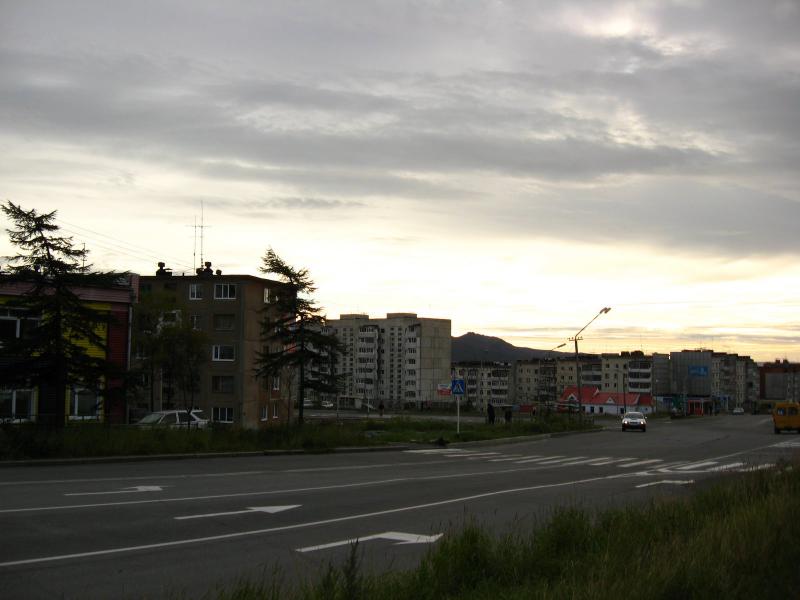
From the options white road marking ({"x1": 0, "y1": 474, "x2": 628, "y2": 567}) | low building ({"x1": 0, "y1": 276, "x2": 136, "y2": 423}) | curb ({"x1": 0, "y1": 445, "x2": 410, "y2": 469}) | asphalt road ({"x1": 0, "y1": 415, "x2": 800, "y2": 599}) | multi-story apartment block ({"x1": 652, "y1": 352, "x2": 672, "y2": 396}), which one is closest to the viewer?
asphalt road ({"x1": 0, "y1": 415, "x2": 800, "y2": 599})

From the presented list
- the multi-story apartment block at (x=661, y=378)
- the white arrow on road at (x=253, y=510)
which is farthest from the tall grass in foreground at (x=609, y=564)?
the multi-story apartment block at (x=661, y=378)

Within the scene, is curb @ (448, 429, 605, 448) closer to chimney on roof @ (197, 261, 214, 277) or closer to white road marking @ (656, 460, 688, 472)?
white road marking @ (656, 460, 688, 472)

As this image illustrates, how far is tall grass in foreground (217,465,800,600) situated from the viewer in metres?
6.03

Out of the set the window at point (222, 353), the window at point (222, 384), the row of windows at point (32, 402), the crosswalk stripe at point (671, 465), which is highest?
the window at point (222, 353)

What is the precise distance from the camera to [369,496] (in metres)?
15.3

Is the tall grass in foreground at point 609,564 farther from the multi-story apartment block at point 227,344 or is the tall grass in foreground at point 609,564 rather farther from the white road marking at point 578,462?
the multi-story apartment block at point 227,344

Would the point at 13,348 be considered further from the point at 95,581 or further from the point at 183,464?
the point at 95,581

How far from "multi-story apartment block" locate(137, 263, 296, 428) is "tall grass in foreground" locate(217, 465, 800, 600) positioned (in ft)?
190

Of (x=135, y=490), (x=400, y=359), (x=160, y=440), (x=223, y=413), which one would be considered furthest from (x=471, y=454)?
(x=400, y=359)

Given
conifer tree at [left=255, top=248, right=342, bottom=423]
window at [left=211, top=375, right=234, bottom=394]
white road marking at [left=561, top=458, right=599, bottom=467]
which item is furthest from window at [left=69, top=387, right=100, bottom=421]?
window at [left=211, top=375, right=234, bottom=394]

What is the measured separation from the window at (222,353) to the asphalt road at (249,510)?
1738 inches

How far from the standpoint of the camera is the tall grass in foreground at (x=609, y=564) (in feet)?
19.8

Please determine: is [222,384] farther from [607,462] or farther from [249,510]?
[249,510]

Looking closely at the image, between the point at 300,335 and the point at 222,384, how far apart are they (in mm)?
32442
